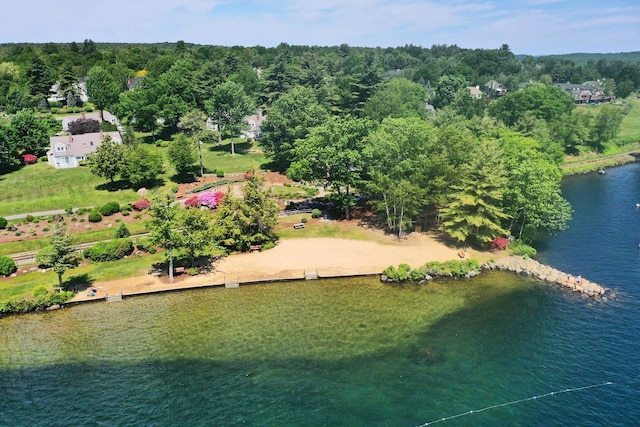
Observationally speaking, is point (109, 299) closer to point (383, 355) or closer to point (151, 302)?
point (151, 302)

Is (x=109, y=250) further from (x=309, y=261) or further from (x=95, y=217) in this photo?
(x=309, y=261)

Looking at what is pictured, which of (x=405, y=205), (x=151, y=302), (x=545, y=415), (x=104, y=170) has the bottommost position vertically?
(x=545, y=415)

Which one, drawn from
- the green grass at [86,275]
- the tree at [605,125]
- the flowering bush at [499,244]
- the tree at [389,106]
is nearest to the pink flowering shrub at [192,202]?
the green grass at [86,275]

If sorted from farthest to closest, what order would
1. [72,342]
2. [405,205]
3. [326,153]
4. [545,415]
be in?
[326,153] → [405,205] → [72,342] → [545,415]

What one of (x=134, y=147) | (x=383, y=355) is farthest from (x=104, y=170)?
(x=383, y=355)

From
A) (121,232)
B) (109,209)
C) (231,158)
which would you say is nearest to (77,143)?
(231,158)

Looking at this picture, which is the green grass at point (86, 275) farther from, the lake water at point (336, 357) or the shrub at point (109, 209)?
the shrub at point (109, 209)

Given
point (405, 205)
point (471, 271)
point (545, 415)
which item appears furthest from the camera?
point (405, 205)
